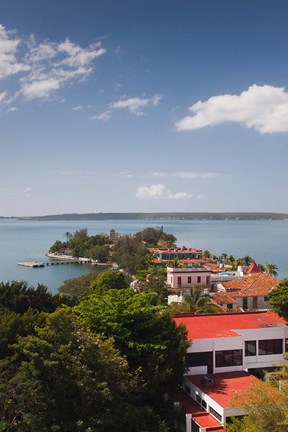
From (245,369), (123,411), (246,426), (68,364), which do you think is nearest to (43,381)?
(68,364)

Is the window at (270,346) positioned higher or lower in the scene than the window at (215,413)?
higher

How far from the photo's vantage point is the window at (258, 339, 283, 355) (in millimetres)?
22266

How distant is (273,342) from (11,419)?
13.4m

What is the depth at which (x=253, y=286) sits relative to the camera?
43938 millimetres

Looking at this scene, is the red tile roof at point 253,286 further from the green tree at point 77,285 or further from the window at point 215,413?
the window at point 215,413

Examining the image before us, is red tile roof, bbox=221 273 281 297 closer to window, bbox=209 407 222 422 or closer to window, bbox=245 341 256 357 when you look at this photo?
window, bbox=245 341 256 357

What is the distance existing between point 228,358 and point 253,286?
23.3 metres

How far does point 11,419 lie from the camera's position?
48.5 ft

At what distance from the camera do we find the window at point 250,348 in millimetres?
21984

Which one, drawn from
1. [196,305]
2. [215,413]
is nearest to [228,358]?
[215,413]

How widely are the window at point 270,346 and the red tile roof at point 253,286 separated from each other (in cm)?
1880

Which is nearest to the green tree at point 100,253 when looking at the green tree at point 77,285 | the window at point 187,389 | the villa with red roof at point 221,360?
the green tree at point 77,285

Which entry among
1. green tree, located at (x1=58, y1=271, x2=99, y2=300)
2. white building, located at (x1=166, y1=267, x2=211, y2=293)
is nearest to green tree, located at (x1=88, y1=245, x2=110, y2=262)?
green tree, located at (x1=58, y1=271, x2=99, y2=300)

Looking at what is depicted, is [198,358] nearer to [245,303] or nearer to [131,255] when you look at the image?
[245,303]
